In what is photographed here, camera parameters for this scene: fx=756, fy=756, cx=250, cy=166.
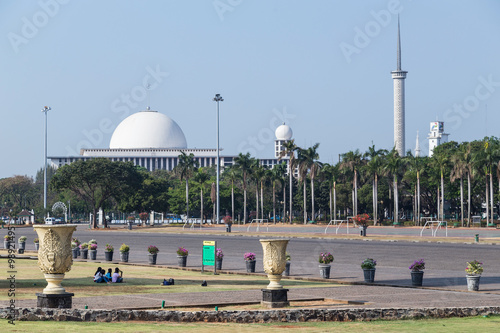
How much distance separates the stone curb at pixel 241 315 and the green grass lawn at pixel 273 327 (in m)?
0.36

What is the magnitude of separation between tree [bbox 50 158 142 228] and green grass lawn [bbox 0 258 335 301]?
91.5 meters

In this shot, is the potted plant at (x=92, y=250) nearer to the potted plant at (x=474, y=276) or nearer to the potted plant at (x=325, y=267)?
the potted plant at (x=325, y=267)

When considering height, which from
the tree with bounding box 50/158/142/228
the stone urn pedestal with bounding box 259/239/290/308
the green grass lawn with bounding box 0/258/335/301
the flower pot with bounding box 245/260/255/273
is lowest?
the green grass lawn with bounding box 0/258/335/301

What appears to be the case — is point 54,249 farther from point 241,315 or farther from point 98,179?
point 98,179

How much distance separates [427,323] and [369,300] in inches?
235

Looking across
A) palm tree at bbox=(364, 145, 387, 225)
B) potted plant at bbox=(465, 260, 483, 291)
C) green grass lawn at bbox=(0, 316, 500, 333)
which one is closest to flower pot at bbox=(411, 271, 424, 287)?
potted plant at bbox=(465, 260, 483, 291)

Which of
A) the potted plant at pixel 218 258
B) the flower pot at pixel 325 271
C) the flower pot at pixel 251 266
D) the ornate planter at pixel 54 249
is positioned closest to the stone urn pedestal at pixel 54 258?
the ornate planter at pixel 54 249

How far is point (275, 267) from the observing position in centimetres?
2155

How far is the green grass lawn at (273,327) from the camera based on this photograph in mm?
16297

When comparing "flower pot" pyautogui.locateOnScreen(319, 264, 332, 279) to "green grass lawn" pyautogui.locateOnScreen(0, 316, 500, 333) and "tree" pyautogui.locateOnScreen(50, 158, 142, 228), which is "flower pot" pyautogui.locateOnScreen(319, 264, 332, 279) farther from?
"tree" pyautogui.locateOnScreen(50, 158, 142, 228)

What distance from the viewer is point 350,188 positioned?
145000mm

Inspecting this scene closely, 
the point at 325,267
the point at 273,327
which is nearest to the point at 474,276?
the point at 325,267

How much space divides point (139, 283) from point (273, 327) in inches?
548

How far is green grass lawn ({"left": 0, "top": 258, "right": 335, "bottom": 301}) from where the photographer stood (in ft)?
89.1
